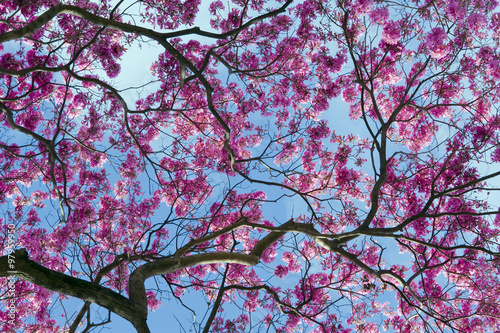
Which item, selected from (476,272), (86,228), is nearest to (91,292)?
(86,228)

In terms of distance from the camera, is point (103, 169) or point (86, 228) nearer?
point (86, 228)

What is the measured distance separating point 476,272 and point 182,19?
6.78 meters

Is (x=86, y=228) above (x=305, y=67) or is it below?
below

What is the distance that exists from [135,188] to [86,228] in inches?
50.2

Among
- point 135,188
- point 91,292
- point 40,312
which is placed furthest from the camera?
point 135,188

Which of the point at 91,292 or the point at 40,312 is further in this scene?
the point at 40,312

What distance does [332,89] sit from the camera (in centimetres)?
704

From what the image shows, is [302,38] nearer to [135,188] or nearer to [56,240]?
[135,188]

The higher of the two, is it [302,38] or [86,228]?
[302,38]

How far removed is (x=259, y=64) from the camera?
6.66 m

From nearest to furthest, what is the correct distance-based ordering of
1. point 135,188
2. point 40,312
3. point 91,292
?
point 91,292, point 40,312, point 135,188

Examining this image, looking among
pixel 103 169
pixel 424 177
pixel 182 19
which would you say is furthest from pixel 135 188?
pixel 424 177

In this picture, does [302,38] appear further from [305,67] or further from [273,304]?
[273,304]

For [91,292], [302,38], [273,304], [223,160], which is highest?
[302,38]
